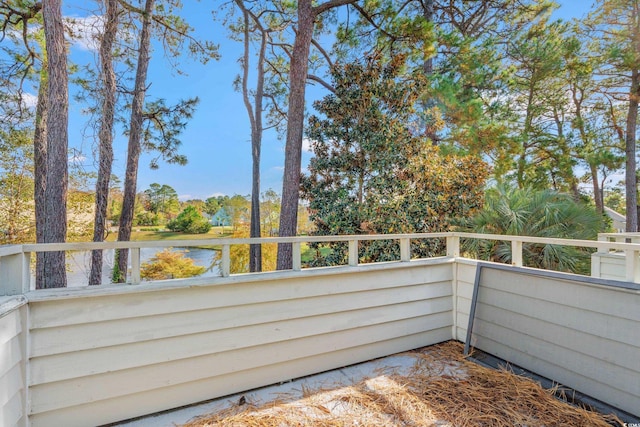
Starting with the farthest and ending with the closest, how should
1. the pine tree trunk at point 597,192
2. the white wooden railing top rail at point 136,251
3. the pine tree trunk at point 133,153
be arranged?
1. the pine tree trunk at point 597,192
2. the pine tree trunk at point 133,153
3. the white wooden railing top rail at point 136,251

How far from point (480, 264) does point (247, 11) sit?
6831 mm

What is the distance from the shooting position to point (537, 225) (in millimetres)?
4531

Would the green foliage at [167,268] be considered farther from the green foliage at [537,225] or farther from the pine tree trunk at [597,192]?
the pine tree trunk at [597,192]

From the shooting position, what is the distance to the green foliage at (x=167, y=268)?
8.62 m

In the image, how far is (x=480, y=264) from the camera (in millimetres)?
2701

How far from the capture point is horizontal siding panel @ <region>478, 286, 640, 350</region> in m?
1.81

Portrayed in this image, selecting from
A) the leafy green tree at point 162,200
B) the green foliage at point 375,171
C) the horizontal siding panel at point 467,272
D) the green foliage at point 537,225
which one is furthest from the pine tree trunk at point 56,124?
the green foliage at point 537,225

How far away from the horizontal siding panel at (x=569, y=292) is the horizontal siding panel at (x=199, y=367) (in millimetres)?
773

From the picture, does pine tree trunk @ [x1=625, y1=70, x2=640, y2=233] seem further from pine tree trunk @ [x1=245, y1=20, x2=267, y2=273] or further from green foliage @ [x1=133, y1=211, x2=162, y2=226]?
green foliage @ [x1=133, y1=211, x2=162, y2=226]

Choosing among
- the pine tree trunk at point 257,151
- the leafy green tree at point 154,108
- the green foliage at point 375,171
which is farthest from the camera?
the pine tree trunk at point 257,151

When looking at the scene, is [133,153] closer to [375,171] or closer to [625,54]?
[375,171]

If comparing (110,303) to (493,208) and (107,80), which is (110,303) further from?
(493,208)

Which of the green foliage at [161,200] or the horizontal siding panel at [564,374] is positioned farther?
the green foliage at [161,200]

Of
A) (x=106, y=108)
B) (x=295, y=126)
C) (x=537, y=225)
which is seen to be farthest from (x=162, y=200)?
(x=537, y=225)
